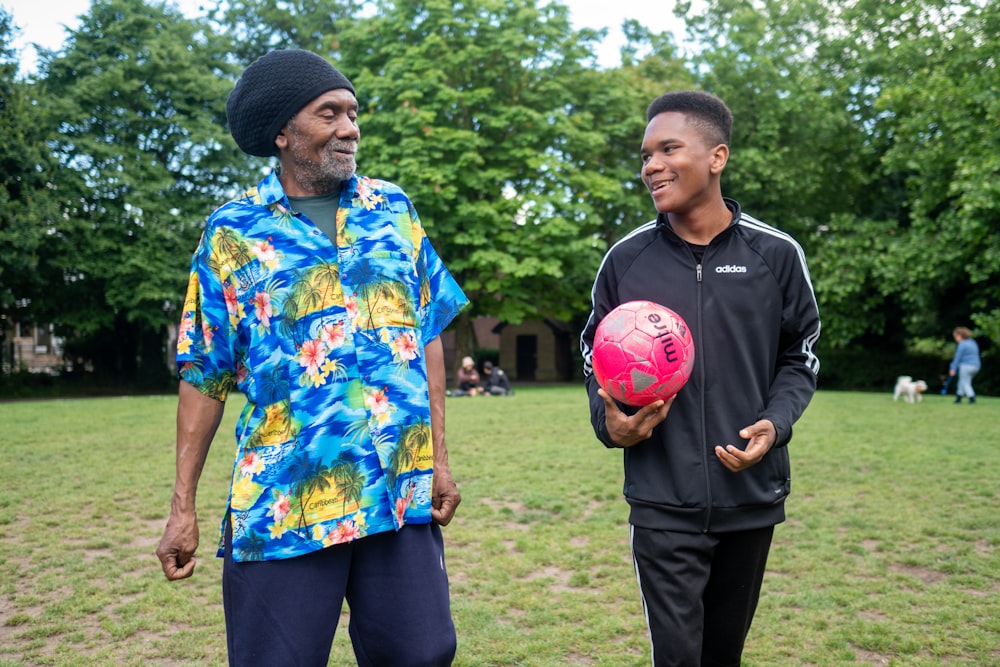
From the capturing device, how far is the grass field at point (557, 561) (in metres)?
5.06

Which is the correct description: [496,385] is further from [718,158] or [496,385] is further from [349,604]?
[349,604]

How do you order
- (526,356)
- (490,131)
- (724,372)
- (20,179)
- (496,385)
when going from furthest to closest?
1. (526,356)
2. (490,131)
3. (20,179)
4. (496,385)
5. (724,372)

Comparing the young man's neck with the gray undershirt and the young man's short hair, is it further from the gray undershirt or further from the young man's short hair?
the gray undershirt

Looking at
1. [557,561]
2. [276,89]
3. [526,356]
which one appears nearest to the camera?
[276,89]

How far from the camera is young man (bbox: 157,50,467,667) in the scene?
2.70m

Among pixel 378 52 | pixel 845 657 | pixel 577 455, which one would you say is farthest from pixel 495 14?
pixel 845 657

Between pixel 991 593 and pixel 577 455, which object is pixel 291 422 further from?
pixel 577 455

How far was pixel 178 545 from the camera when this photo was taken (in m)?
2.78

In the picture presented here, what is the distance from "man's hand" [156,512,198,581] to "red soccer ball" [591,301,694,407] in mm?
1514

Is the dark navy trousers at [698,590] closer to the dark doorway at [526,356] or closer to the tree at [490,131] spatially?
the tree at [490,131]

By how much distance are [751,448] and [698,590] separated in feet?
1.85

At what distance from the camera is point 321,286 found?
110 inches

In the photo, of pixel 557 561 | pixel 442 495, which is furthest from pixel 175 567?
pixel 557 561

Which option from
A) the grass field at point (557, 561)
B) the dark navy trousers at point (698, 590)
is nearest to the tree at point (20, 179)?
the grass field at point (557, 561)
